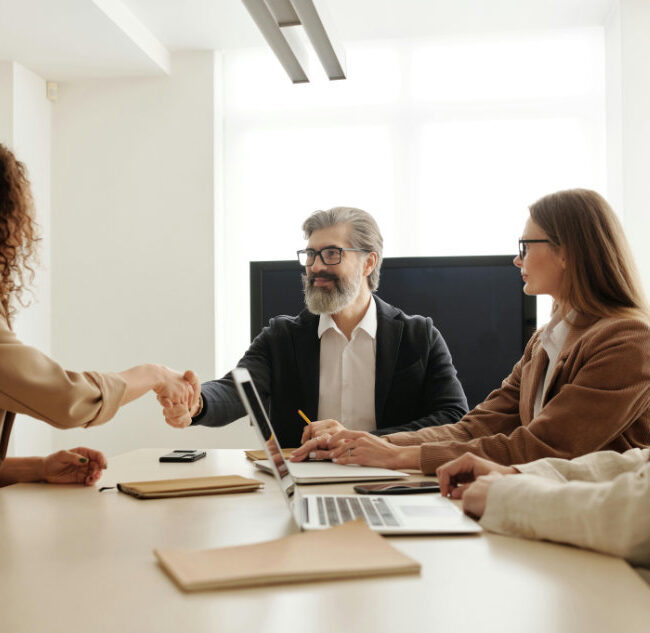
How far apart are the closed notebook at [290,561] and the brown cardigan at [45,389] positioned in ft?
1.78

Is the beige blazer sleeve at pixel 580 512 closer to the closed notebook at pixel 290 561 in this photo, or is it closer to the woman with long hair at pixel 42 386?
the closed notebook at pixel 290 561

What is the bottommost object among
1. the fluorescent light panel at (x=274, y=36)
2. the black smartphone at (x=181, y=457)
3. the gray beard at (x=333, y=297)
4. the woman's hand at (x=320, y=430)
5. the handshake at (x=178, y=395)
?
the black smartphone at (x=181, y=457)

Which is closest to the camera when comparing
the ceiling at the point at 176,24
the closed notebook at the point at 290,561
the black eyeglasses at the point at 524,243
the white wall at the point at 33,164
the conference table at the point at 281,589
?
the conference table at the point at 281,589

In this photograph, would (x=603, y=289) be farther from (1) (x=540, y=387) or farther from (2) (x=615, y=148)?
(2) (x=615, y=148)

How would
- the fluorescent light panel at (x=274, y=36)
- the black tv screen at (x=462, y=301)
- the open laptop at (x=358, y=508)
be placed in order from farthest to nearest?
1. the black tv screen at (x=462, y=301)
2. the fluorescent light panel at (x=274, y=36)
3. the open laptop at (x=358, y=508)

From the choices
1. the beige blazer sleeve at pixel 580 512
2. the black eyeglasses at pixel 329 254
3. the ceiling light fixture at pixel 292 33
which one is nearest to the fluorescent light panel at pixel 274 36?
the ceiling light fixture at pixel 292 33

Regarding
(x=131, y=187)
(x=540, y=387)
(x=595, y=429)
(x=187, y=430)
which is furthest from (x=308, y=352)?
(x=131, y=187)

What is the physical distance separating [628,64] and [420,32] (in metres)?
1.30

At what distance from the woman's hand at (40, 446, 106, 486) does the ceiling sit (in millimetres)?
3120

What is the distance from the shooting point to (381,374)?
2699mm

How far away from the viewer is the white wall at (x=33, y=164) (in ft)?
15.5

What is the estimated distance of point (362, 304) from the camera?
2.92m

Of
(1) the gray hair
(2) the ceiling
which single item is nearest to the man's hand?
(1) the gray hair

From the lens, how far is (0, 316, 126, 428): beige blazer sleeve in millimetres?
1425
